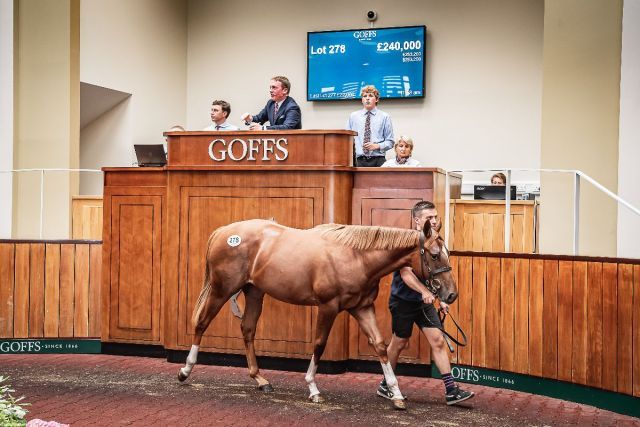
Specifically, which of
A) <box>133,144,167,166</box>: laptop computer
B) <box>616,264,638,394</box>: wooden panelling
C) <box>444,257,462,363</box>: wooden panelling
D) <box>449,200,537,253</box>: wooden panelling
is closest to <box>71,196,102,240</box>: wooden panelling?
<box>133,144,167,166</box>: laptop computer

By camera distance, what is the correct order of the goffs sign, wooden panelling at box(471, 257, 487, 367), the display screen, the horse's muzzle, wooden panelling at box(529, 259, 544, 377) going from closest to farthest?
the horse's muzzle → wooden panelling at box(529, 259, 544, 377) → wooden panelling at box(471, 257, 487, 367) → the goffs sign → the display screen

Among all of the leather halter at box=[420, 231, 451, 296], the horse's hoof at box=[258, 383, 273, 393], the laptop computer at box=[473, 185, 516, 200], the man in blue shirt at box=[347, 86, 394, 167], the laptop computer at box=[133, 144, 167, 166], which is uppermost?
the man in blue shirt at box=[347, 86, 394, 167]

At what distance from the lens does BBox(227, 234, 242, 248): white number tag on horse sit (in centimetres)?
681

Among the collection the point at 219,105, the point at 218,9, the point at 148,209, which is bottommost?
the point at 148,209

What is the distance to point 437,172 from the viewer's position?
25.3ft

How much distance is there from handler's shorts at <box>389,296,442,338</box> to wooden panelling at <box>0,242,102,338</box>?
144 inches

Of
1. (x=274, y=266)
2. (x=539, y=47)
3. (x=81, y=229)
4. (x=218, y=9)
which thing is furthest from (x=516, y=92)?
(x=274, y=266)

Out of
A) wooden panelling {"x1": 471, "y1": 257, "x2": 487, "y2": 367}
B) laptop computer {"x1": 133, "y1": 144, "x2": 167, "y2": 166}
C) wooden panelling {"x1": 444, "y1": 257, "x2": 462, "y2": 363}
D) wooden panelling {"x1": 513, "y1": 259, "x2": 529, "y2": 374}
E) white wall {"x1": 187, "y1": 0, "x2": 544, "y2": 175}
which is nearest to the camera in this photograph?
wooden panelling {"x1": 513, "y1": 259, "x2": 529, "y2": 374}

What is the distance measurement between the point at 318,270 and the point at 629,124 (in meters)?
4.76

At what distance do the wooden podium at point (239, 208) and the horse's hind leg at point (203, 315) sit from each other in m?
0.89

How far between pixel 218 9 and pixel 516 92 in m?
5.49

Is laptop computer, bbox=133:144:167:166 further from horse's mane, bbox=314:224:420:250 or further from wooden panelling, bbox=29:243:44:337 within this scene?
horse's mane, bbox=314:224:420:250

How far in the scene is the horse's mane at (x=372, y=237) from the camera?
6066mm

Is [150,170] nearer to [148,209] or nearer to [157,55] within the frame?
[148,209]
